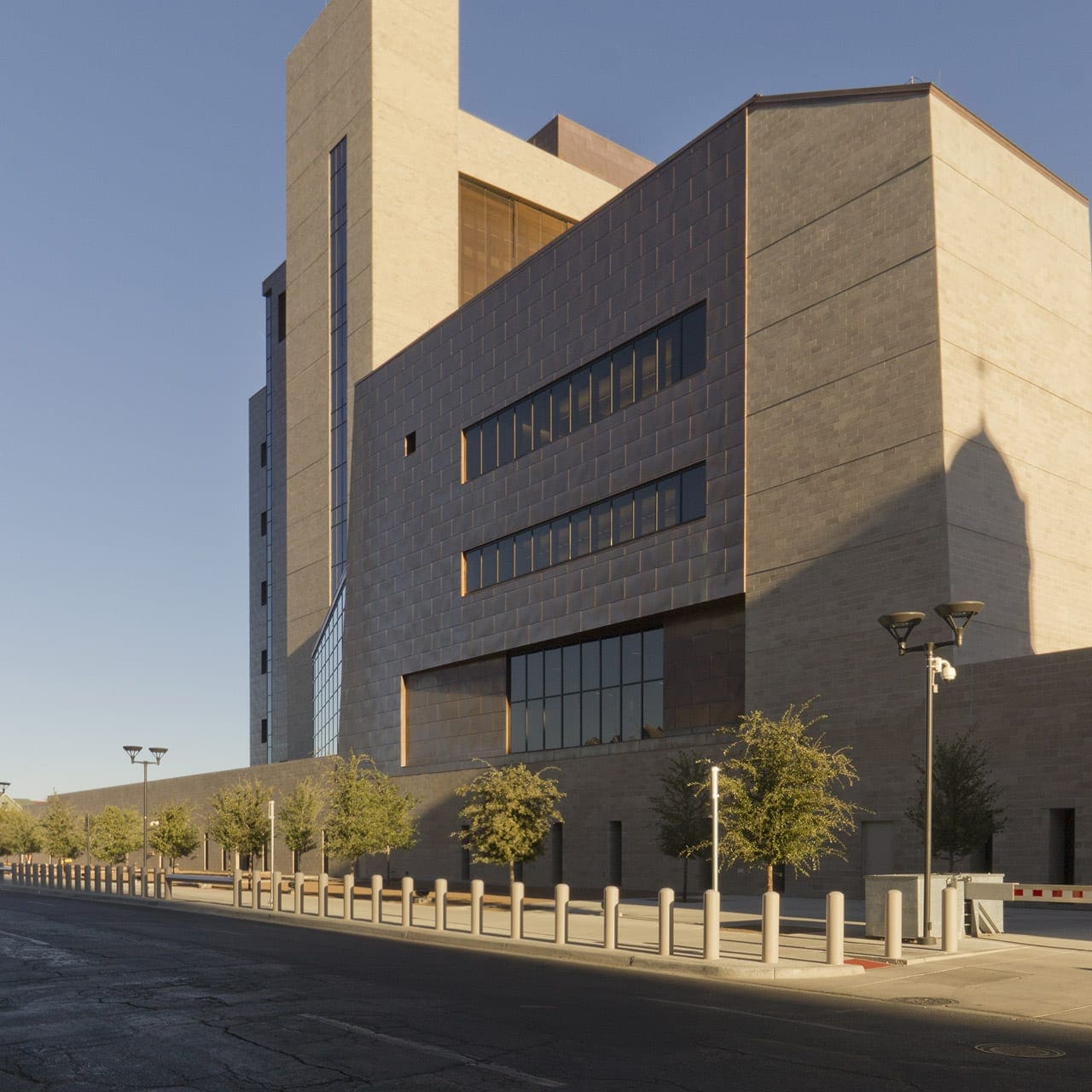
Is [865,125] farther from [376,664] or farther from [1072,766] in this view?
[376,664]

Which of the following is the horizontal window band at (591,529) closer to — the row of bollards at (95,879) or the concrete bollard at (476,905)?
the row of bollards at (95,879)

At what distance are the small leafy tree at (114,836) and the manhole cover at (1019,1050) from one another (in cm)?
6826

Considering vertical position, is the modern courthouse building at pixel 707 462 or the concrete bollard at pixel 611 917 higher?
the modern courthouse building at pixel 707 462

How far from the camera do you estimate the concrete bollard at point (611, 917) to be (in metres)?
22.2

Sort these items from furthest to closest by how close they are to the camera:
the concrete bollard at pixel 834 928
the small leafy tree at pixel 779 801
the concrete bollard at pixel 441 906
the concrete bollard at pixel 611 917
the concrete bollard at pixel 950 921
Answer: the concrete bollard at pixel 441 906
the small leafy tree at pixel 779 801
the concrete bollard at pixel 611 917
the concrete bollard at pixel 950 921
the concrete bollard at pixel 834 928

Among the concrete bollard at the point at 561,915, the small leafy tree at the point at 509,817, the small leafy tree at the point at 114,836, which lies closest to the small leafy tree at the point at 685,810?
the small leafy tree at the point at 509,817

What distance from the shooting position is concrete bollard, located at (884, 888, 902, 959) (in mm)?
19969

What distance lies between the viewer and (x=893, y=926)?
20.0 meters

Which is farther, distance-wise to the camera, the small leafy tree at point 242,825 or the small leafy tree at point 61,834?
the small leafy tree at point 61,834

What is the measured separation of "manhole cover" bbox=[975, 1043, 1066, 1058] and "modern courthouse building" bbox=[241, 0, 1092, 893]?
20528 mm

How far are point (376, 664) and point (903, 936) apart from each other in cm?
4251

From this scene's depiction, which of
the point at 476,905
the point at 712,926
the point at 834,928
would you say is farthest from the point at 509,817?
the point at 834,928

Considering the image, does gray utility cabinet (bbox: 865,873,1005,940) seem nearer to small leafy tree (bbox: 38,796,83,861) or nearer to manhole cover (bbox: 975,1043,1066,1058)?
manhole cover (bbox: 975,1043,1066,1058)

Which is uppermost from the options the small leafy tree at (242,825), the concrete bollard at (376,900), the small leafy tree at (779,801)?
the small leafy tree at (779,801)
